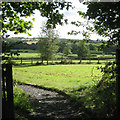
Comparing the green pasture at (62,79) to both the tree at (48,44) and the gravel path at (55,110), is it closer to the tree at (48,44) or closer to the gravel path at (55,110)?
the gravel path at (55,110)

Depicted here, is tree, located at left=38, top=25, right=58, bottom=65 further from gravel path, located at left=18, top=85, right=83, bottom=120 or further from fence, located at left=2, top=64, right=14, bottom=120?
fence, located at left=2, top=64, right=14, bottom=120

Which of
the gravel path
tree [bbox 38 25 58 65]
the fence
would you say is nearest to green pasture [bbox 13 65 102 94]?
the gravel path

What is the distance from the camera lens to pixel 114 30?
639 cm

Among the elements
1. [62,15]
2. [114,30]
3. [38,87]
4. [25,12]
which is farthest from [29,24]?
[38,87]

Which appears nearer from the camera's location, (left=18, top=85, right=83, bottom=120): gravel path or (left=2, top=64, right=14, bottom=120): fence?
(left=2, top=64, right=14, bottom=120): fence

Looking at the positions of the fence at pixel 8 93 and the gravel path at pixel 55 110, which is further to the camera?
the gravel path at pixel 55 110

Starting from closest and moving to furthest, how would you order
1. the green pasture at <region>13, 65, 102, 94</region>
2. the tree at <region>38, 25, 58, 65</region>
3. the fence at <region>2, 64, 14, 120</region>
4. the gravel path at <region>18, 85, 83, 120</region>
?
the fence at <region>2, 64, 14, 120</region> < the gravel path at <region>18, 85, 83, 120</region> < the green pasture at <region>13, 65, 102, 94</region> < the tree at <region>38, 25, 58, 65</region>

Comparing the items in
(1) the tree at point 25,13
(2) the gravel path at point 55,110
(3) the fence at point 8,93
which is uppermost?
(1) the tree at point 25,13

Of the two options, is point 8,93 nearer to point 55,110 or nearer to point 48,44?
point 55,110

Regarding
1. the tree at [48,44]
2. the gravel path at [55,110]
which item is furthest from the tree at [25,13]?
the tree at [48,44]

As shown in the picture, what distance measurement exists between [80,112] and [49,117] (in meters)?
1.27

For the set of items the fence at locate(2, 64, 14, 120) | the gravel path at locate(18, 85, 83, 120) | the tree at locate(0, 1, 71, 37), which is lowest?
the gravel path at locate(18, 85, 83, 120)

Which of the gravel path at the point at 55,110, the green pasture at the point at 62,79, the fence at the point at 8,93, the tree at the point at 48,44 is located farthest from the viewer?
the tree at the point at 48,44

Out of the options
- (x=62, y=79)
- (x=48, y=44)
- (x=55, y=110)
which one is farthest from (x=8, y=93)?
(x=48, y=44)
